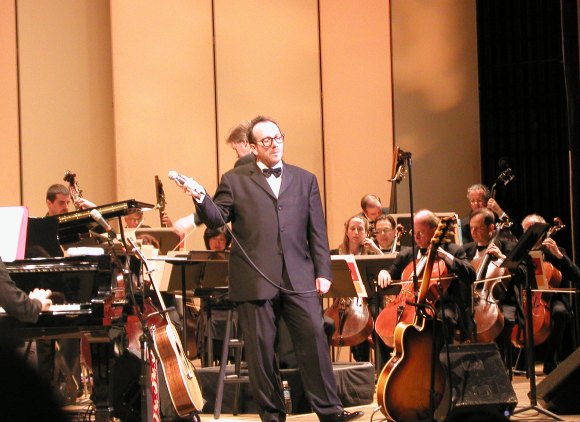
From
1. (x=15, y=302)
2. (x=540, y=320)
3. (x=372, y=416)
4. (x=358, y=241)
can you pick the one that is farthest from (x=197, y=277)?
(x=540, y=320)

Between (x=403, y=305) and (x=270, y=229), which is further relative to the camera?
(x=403, y=305)

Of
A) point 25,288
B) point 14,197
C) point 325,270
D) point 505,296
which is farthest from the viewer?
point 14,197

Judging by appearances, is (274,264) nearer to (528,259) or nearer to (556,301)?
(528,259)

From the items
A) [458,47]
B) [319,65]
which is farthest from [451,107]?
[319,65]

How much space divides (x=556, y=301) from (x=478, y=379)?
2.80 m

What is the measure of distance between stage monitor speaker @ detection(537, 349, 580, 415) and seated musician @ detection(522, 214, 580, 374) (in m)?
2.32

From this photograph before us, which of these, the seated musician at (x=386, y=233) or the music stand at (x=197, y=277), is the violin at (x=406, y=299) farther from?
the seated musician at (x=386, y=233)

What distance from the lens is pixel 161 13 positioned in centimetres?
919

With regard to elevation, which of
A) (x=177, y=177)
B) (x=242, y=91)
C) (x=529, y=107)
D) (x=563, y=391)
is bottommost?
(x=563, y=391)

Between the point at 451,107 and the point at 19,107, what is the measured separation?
4.23m

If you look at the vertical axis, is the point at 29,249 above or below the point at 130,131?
below

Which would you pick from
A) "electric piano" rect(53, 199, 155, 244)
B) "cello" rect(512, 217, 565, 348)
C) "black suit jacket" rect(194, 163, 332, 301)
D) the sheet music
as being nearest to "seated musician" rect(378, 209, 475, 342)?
"cello" rect(512, 217, 565, 348)

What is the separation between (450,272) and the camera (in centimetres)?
559

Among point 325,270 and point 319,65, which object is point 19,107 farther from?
point 325,270
